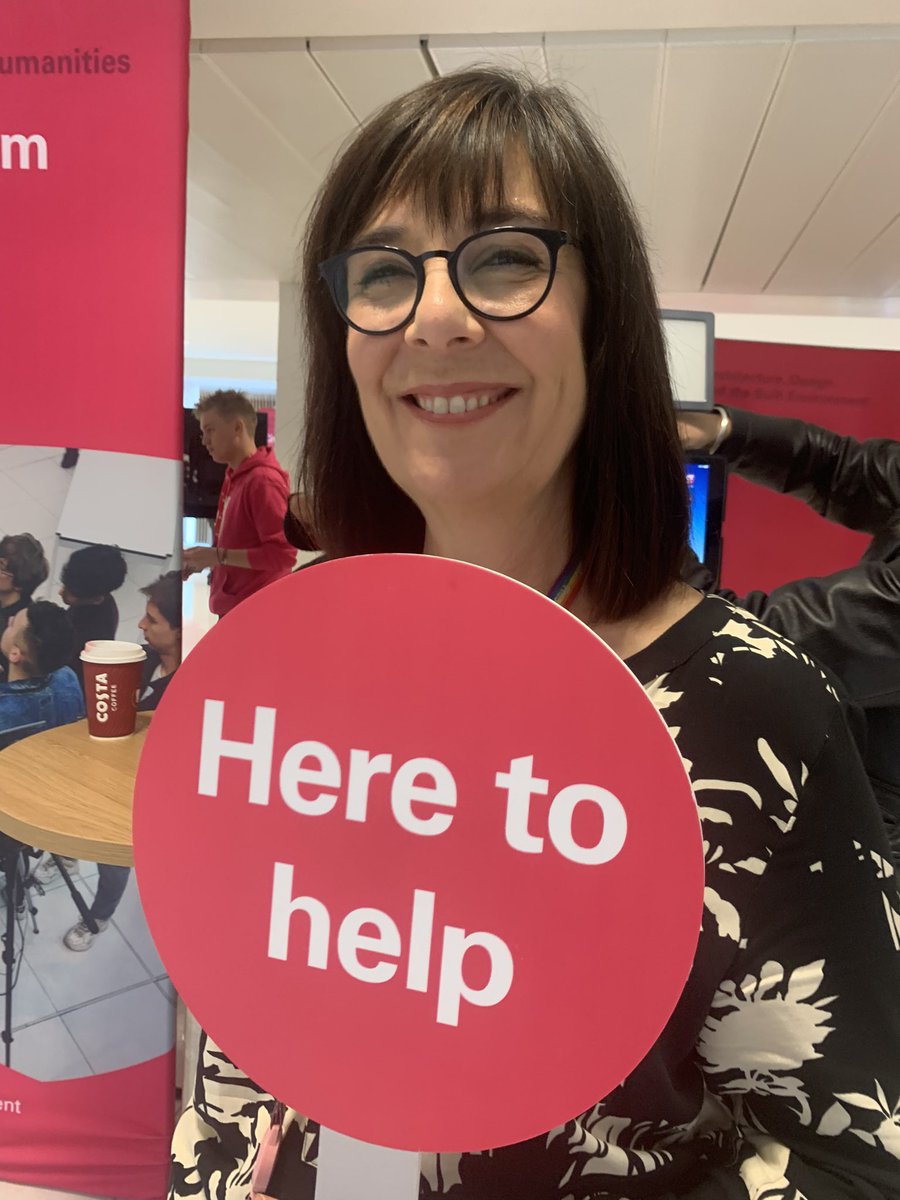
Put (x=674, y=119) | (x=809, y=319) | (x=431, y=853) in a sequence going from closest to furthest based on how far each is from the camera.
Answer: (x=431, y=853)
(x=674, y=119)
(x=809, y=319)

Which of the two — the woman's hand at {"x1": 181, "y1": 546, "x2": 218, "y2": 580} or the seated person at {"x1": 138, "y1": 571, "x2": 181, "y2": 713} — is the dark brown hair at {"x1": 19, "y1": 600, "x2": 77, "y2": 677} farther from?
the woman's hand at {"x1": 181, "y1": 546, "x2": 218, "y2": 580}

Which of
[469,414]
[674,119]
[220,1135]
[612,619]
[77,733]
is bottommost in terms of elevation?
[220,1135]

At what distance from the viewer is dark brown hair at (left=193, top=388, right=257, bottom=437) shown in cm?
267

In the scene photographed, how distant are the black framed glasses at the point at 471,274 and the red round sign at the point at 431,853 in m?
0.30

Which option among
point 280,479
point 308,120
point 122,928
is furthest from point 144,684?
point 308,120

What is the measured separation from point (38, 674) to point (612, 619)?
1.04m

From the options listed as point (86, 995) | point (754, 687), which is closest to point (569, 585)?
point (754, 687)

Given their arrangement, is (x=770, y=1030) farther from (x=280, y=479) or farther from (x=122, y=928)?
(x=280, y=479)

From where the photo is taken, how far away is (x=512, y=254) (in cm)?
63

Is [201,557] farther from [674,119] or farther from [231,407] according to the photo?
[674,119]

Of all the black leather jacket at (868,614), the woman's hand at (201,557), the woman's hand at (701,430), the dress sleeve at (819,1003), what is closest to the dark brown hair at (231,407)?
the woman's hand at (201,557)

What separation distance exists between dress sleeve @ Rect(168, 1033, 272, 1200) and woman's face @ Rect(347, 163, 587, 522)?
580 millimetres

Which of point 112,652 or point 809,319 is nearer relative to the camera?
point 112,652

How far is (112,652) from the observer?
1.26 metres
